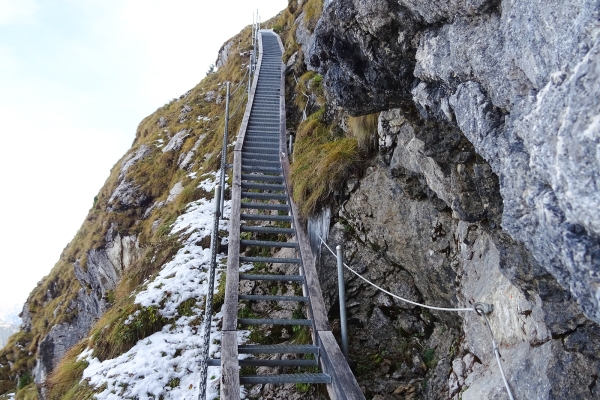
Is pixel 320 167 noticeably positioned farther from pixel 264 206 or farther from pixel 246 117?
pixel 246 117

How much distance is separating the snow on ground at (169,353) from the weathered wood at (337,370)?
60.5 inches

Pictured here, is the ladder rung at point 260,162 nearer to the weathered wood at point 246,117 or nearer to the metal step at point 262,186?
the weathered wood at point 246,117

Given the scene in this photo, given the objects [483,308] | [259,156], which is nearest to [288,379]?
[483,308]

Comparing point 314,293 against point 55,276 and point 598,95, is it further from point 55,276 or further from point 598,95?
point 55,276

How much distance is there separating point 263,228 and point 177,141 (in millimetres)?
11635

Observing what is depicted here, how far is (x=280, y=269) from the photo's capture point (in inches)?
289

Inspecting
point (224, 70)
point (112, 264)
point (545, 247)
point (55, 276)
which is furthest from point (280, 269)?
point (224, 70)

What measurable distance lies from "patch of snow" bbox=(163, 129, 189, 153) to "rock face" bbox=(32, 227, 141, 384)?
14.3ft

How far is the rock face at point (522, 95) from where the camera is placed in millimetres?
1829

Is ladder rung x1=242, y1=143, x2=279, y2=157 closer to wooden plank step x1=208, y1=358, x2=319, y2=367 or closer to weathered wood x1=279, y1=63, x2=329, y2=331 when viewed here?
weathered wood x1=279, y1=63, x2=329, y2=331

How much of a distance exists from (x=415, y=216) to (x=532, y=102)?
2.87m

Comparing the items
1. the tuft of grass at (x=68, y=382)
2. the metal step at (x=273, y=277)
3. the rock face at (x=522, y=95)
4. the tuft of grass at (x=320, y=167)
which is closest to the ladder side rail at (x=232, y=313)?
the metal step at (x=273, y=277)

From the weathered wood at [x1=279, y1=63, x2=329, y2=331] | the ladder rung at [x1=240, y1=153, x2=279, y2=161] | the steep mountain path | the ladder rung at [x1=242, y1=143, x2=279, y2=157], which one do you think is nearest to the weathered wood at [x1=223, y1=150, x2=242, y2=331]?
the steep mountain path

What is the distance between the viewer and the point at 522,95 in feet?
8.17
